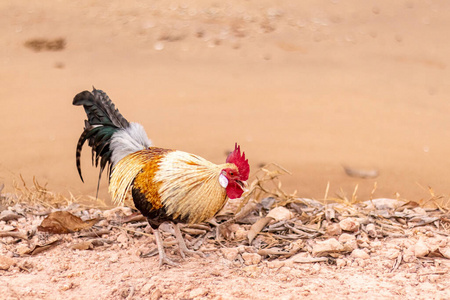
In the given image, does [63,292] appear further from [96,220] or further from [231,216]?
[231,216]

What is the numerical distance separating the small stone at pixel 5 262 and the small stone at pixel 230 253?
132cm

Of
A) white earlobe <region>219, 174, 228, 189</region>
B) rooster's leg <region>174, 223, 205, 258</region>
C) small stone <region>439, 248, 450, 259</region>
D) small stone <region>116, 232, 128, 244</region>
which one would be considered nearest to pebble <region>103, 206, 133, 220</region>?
small stone <region>116, 232, 128, 244</region>

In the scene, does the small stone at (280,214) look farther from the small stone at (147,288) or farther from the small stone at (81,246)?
the small stone at (81,246)

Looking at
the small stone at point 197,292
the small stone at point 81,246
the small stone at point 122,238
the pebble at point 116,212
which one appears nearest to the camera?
the small stone at point 197,292

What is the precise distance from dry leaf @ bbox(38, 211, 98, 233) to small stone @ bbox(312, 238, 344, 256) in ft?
5.22

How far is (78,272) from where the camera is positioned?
3221 millimetres

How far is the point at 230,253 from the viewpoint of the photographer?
340 centimetres

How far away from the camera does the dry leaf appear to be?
3691 millimetres

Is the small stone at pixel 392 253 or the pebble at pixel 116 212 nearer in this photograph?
the small stone at pixel 392 253

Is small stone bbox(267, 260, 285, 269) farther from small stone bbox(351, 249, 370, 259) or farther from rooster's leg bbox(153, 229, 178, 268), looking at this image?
rooster's leg bbox(153, 229, 178, 268)

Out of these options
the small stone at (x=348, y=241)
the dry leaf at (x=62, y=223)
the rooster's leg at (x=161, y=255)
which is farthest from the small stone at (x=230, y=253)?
the dry leaf at (x=62, y=223)

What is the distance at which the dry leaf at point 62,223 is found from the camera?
3691 millimetres

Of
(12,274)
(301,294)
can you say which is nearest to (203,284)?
(301,294)

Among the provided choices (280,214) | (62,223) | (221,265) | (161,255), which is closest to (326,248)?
(280,214)
